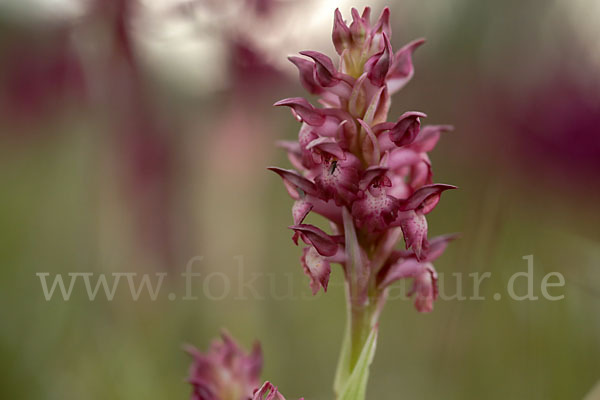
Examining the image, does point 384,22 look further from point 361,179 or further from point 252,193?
point 252,193

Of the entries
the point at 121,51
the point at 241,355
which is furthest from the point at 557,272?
the point at 121,51

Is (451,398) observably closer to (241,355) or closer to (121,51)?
(241,355)

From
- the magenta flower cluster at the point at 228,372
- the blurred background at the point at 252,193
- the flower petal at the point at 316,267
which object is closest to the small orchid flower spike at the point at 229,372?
the magenta flower cluster at the point at 228,372

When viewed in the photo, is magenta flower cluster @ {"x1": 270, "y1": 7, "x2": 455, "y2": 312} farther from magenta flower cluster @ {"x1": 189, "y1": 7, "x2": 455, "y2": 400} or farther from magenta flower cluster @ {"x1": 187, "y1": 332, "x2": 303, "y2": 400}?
magenta flower cluster @ {"x1": 187, "y1": 332, "x2": 303, "y2": 400}

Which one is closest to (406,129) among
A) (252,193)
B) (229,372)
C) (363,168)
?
(363,168)

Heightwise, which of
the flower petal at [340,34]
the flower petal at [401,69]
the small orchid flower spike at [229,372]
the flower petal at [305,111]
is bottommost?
the small orchid flower spike at [229,372]

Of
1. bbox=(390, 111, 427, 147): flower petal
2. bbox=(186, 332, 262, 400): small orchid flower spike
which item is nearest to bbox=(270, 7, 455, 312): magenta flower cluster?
bbox=(390, 111, 427, 147): flower petal

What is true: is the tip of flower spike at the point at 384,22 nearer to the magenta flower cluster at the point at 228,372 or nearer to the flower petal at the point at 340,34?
the flower petal at the point at 340,34
